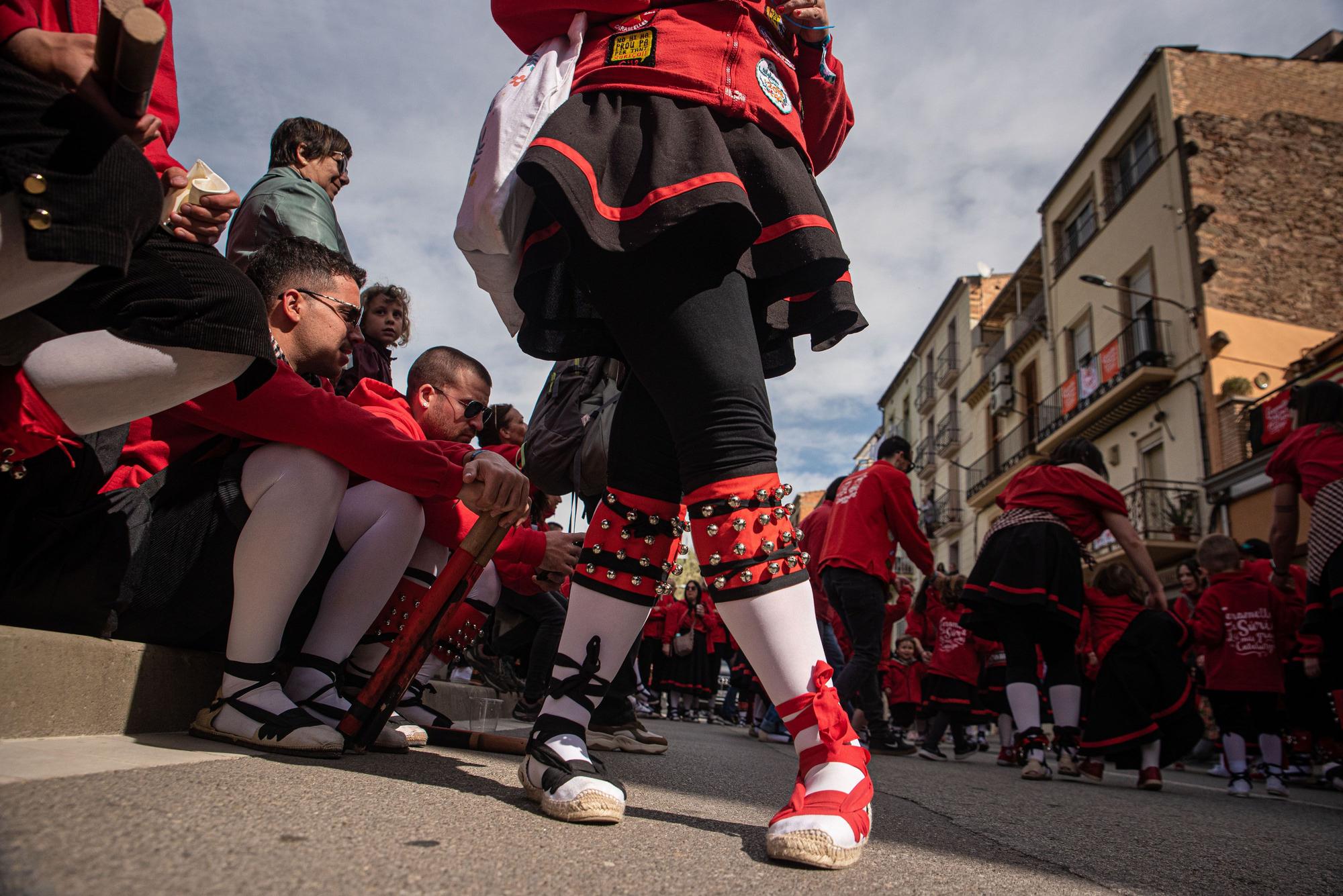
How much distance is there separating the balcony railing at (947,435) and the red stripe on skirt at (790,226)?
1242 inches

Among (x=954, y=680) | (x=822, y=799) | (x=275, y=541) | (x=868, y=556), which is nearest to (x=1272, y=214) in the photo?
(x=954, y=680)

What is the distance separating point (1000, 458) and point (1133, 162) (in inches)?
379

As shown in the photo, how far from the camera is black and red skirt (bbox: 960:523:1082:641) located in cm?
433

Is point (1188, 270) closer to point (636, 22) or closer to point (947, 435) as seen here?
point (947, 435)

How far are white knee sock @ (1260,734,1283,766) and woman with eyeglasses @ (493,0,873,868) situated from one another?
5000 mm

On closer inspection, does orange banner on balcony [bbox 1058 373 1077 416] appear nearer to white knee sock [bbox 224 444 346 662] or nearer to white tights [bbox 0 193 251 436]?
white knee sock [bbox 224 444 346 662]

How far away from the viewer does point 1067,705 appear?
447cm

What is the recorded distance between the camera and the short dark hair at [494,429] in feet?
16.8

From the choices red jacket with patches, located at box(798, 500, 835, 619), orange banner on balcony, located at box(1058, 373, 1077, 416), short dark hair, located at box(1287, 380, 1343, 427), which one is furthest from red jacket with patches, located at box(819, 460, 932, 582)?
orange banner on balcony, located at box(1058, 373, 1077, 416)

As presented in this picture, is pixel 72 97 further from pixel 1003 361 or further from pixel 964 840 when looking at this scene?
pixel 1003 361

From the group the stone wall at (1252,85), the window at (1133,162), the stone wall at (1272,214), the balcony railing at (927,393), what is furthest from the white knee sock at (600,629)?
the balcony railing at (927,393)

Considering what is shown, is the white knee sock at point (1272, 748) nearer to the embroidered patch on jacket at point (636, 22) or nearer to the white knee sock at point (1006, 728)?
the white knee sock at point (1006, 728)

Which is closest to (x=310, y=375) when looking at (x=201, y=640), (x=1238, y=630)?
(x=201, y=640)

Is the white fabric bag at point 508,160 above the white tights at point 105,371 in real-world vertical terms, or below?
above
